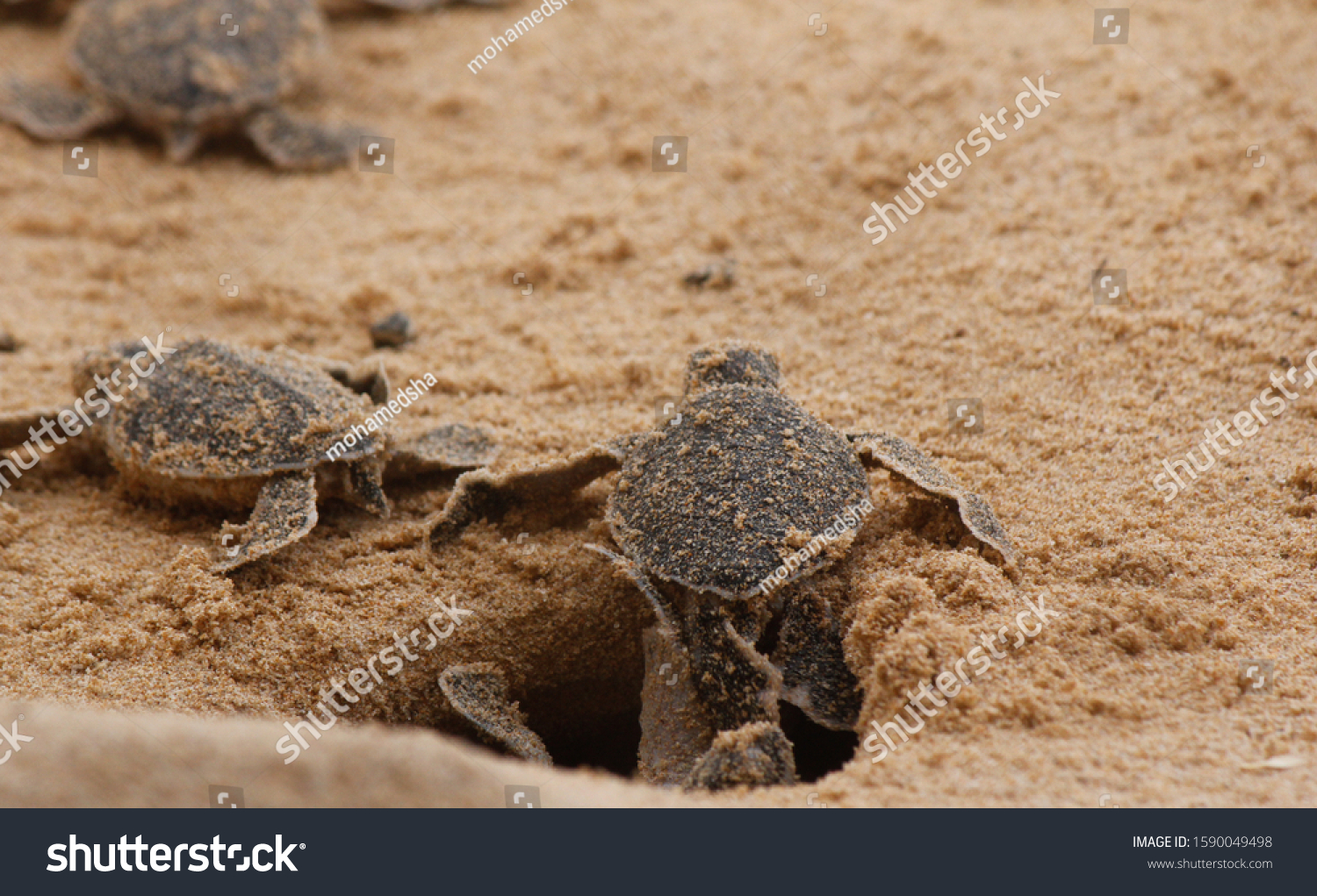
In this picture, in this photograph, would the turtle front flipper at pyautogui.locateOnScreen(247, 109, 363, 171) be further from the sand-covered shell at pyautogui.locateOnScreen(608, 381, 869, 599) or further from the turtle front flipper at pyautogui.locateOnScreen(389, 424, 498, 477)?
the sand-covered shell at pyautogui.locateOnScreen(608, 381, 869, 599)

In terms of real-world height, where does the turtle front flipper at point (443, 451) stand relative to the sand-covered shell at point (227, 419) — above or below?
above

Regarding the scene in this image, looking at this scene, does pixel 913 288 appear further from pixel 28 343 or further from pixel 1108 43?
pixel 28 343

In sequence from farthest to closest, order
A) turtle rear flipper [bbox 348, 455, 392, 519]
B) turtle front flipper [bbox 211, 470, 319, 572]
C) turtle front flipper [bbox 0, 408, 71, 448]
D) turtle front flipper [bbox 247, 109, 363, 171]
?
turtle front flipper [bbox 247, 109, 363, 171]
turtle front flipper [bbox 0, 408, 71, 448]
turtle rear flipper [bbox 348, 455, 392, 519]
turtle front flipper [bbox 211, 470, 319, 572]

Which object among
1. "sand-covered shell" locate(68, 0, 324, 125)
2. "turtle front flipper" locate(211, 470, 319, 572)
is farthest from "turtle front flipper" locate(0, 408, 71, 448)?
"sand-covered shell" locate(68, 0, 324, 125)

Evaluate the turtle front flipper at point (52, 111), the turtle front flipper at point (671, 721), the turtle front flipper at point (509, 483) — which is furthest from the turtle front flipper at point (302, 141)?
the turtle front flipper at point (671, 721)

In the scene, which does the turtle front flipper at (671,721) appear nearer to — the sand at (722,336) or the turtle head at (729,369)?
the sand at (722,336)

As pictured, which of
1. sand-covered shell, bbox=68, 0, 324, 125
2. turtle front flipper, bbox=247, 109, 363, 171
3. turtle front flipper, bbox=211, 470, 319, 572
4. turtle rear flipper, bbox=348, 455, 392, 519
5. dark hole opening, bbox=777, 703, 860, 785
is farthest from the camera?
sand-covered shell, bbox=68, 0, 324, 125
